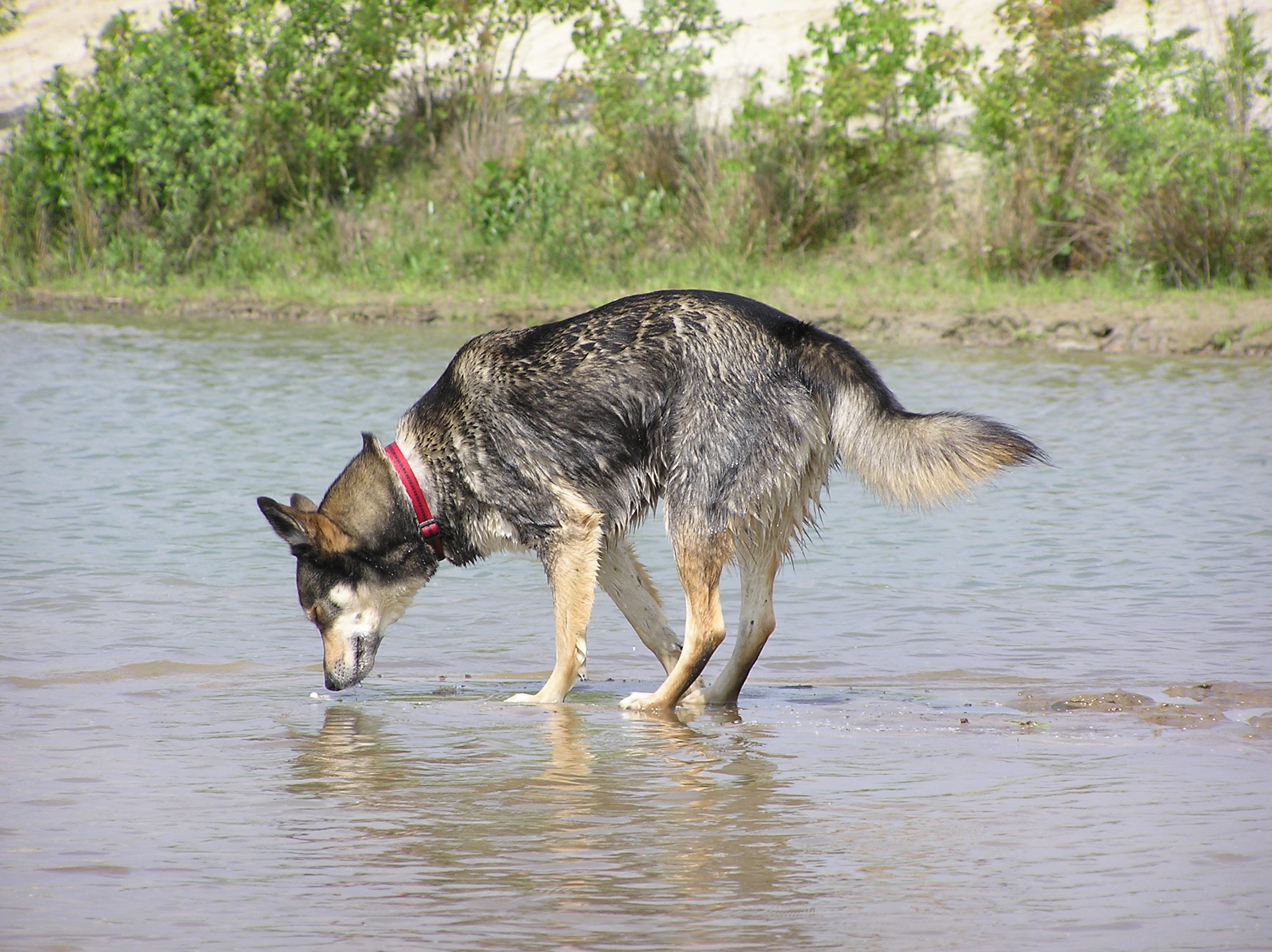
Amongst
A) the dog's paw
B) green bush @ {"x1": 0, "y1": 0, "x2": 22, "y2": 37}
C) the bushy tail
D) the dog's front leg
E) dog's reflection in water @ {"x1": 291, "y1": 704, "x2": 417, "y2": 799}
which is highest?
green bush @ {"x1": 0, "y1": 0, "x2": 22, "y2": 37}

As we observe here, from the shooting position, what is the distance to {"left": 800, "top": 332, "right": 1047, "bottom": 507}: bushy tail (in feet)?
18.2

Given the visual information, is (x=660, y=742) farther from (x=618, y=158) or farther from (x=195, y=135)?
(x=195, y=135)

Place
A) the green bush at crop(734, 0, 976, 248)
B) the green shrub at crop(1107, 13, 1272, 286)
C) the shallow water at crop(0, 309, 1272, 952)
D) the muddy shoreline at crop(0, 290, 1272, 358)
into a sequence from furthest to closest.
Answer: the green bush at crop(734, 0, 976, 248) → the green shrub at crop(1107, 13, 1272, 286) → the muddy shoreline at crop(0, 290, 1272, 358) → the shallow water at crop(0, 309, 1272, 952)

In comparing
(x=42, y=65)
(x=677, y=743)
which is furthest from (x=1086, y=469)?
(x=42, y=65)

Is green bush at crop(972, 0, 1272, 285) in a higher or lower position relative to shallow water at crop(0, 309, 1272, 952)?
higher

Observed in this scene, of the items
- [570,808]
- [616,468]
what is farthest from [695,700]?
[570,808]

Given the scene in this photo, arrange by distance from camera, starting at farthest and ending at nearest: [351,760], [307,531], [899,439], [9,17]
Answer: [9,17], [307,531], [899,439], [351,760]

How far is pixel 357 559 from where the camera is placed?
244 inches

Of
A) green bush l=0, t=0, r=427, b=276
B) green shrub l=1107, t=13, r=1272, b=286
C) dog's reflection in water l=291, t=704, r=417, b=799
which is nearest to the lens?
dog's reflection in water l=291, t=704, r=417, b=799

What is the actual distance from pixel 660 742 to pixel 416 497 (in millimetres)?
1434

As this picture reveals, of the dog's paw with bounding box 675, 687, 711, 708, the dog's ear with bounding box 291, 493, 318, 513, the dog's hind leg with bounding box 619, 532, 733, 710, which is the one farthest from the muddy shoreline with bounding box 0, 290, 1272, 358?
the dog's ear with bounding box 291, 493, 318, 513

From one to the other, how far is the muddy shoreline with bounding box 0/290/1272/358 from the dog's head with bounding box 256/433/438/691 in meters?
10.8

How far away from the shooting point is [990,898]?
379 centimetres

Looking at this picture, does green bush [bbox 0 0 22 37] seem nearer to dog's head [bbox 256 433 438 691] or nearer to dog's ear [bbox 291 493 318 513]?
dog's ear [bbox 291 493 318 513]
